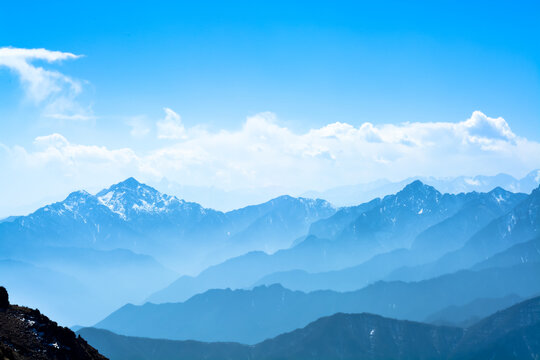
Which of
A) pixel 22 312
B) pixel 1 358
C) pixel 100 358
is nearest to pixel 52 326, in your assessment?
pixel 22 312

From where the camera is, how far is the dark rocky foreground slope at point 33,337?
6153 cm

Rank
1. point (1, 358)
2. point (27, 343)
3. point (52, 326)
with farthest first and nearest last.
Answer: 1. point (52, 326)
2. point (27, 343)
3. point (1, 358)

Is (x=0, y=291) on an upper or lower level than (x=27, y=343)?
upper

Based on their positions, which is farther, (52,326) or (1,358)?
(52,326)

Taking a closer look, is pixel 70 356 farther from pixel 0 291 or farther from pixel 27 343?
pixel 0 291

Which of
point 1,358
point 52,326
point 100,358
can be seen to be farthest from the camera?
point 100,358

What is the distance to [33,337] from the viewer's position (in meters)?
64.2

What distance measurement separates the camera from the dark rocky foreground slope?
202 ft

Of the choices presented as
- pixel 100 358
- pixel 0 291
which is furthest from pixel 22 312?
pixel 100 358

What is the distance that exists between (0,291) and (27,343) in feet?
31.7

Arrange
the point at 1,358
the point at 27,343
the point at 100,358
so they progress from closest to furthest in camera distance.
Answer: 1. the point at 1,358
2. the point at 27,343
3. the point at 100,358

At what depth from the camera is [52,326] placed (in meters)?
67.4

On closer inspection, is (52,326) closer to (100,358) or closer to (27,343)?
(27,343)

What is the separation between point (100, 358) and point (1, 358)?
26.8m
